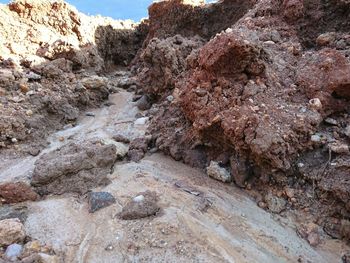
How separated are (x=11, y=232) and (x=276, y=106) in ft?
8.49

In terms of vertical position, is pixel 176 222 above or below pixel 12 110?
below

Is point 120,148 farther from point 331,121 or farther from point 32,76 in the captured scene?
→ point 32,76

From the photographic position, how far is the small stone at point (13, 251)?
2469 millimetres

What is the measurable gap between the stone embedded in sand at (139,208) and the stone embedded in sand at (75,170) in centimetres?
63

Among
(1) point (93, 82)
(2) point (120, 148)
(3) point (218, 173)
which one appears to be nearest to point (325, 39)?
(3) point (218, 173)

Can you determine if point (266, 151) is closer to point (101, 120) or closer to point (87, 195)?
point (87, 195)

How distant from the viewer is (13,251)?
2523mm

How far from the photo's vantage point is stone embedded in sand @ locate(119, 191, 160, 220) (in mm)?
2859

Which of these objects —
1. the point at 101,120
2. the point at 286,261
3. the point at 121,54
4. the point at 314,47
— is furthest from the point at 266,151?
the point at 121,54

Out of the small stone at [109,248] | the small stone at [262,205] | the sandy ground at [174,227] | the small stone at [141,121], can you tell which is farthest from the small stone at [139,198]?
the small stone at [141,121]

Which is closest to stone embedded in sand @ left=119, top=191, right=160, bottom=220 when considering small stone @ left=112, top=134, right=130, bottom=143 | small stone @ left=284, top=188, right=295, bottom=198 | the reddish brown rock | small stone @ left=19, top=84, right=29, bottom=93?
small stone @ left=284, top=188, right=295, bottom=198

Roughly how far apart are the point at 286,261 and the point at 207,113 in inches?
65.3

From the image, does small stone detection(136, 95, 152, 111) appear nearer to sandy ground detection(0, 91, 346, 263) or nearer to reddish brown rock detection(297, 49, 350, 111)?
sandy ground detection(0, 91, 346, 263)

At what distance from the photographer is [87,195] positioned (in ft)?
10.9
